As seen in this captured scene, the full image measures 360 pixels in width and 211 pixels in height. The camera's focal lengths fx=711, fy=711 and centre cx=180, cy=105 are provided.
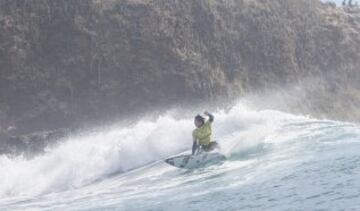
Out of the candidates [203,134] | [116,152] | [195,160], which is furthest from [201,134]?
[116,152]

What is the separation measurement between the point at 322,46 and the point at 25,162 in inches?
1248

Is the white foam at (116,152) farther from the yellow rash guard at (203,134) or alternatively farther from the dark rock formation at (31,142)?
the dark rock formation at (31,142)

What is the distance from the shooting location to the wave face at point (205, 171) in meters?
15.5

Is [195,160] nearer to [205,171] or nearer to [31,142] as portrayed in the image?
[205,171]

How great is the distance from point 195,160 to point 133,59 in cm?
2067

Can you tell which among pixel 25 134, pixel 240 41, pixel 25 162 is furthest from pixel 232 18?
pixel 25 162

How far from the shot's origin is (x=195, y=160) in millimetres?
22000

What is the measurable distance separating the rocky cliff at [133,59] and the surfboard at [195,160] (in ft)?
59.2

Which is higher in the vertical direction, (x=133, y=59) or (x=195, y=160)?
(x=133, y=59)

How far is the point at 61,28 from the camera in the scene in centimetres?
4119

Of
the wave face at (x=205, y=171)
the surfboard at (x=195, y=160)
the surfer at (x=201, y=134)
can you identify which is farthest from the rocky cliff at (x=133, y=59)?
the surfboard at (x=195, y=160)

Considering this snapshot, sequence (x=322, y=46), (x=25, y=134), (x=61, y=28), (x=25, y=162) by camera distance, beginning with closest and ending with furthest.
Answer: (x=25, y=162) < (x=25, y=134) < (x=61, y=28) < (x=322, y=46)

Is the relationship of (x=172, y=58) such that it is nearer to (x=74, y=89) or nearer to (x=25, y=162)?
(x=74, y=89)

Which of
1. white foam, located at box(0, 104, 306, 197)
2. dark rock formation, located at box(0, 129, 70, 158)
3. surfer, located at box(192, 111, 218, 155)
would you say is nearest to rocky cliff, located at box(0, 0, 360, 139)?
dark rock formation, located at box(0, 129, 70, 158)
